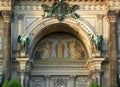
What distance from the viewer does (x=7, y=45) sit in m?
36.8

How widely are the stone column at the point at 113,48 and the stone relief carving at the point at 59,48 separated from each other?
10.9 ft

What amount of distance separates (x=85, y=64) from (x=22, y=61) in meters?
4.87

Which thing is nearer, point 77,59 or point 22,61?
point 22,61

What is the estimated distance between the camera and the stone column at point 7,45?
1438 inches

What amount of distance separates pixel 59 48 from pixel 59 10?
337 cm

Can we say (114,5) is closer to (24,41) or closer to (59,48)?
(59,48)

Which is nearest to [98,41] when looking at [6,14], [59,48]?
[59,48]

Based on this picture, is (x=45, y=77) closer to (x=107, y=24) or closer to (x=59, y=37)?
(x=59, y=37)

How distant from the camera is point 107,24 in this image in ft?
125

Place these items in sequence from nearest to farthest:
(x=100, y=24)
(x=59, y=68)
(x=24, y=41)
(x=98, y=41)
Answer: (x=24, y=41), (x=98, y=41), (x=100, y=24), (x=59, y=68)

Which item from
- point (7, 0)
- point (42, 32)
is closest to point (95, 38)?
point (42, 32)

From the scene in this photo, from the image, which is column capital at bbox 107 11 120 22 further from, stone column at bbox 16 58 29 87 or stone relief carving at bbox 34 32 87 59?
stone column at bbox 16 58 29 87

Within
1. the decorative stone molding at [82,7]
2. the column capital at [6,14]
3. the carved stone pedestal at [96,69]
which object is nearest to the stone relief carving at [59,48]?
the decorative stone molding at [82,7]

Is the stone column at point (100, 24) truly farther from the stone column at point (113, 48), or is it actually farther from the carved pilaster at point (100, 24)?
the stone column at point (113, 48)
